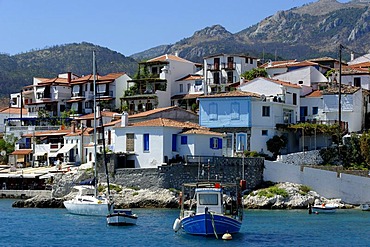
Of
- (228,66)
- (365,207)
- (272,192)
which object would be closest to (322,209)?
(365,207)

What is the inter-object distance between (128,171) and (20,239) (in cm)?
2078

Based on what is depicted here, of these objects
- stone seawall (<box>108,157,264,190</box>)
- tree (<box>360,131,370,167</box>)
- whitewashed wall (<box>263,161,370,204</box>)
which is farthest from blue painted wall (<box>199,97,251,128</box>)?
tree (<box>360,131,370,167</box>)

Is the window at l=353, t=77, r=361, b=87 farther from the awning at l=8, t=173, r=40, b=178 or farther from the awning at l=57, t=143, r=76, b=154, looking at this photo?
the awning at l=8, t=173, r=40, b=178

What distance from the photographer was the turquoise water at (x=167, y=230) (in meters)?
43.9

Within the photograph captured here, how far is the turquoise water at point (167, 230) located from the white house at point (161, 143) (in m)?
7.46

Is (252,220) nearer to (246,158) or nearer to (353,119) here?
(246,158)

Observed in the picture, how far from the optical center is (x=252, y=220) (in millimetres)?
54188

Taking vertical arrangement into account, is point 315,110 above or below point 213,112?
above

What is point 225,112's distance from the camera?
7306 centimetres

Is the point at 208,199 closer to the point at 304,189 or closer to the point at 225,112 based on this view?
the point at 304,189

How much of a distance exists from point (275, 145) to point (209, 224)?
29568 millimetres

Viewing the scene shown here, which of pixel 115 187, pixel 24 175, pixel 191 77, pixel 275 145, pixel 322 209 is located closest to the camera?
pixel 322 209

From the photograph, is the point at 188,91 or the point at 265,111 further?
the point at 188,91

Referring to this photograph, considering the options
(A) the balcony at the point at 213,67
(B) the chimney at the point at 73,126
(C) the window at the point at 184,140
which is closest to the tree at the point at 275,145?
(C) the window at the point at 184,140
